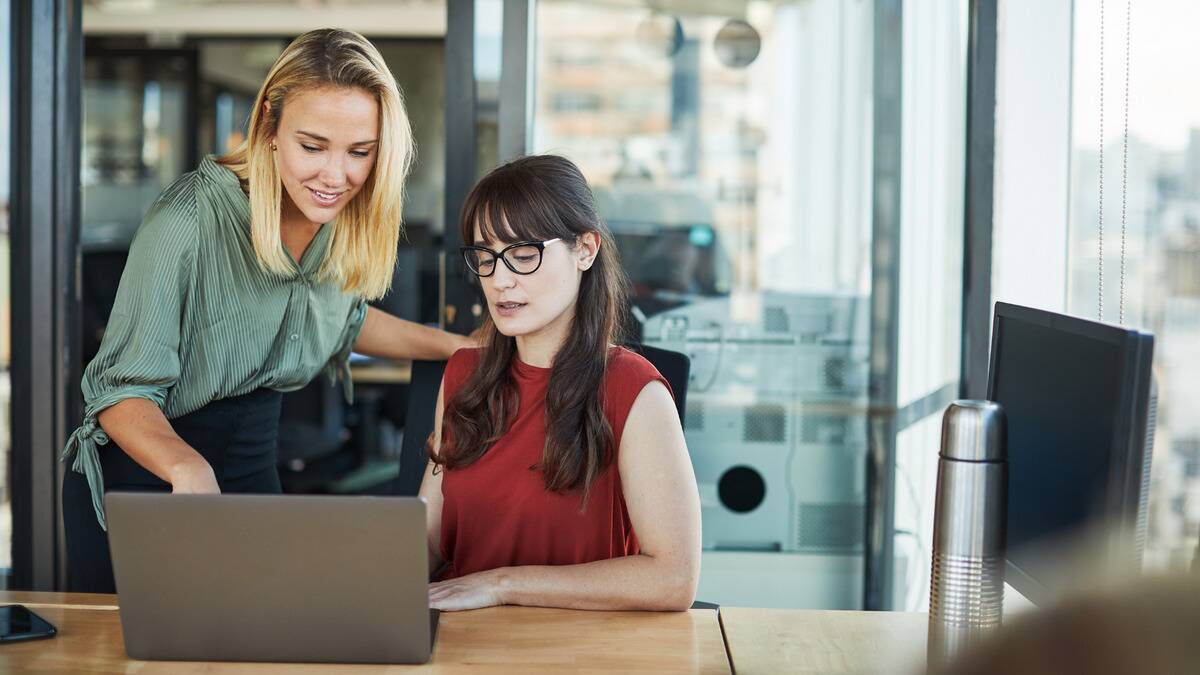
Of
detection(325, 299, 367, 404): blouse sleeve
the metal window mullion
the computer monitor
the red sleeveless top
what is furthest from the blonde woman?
the metal window mullion

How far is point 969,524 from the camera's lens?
1.26 meters

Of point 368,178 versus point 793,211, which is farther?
point 793,211

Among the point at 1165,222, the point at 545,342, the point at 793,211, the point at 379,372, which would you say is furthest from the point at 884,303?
the point at 379,372

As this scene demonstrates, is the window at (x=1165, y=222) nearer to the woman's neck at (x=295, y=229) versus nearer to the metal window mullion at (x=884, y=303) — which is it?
the metal window mullion at (x=884, y=303)

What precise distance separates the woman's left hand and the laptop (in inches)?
7.8

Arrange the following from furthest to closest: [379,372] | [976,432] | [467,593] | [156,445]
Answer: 1. [379,372]
2. [156,445]
3. [467,593]
4. [976,432]

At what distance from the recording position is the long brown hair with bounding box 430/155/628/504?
5.95ft

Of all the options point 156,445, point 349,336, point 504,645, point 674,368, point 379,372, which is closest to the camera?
point 504,645

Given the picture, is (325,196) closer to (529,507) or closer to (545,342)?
(545,342)

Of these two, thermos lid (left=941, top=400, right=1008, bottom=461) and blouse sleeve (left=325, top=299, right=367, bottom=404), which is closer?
thermos lid (left=941, top=400, right=1008, bottom=461)

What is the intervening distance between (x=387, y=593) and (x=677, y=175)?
1946 mm

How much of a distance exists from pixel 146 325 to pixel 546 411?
2.22 ft

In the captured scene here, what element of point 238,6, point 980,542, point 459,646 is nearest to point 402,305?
point 238,6

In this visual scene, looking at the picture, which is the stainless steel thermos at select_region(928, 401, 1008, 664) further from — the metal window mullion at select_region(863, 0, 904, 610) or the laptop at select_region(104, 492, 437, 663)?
the metal window mullion at select_region(863, 0, 904, 610)
